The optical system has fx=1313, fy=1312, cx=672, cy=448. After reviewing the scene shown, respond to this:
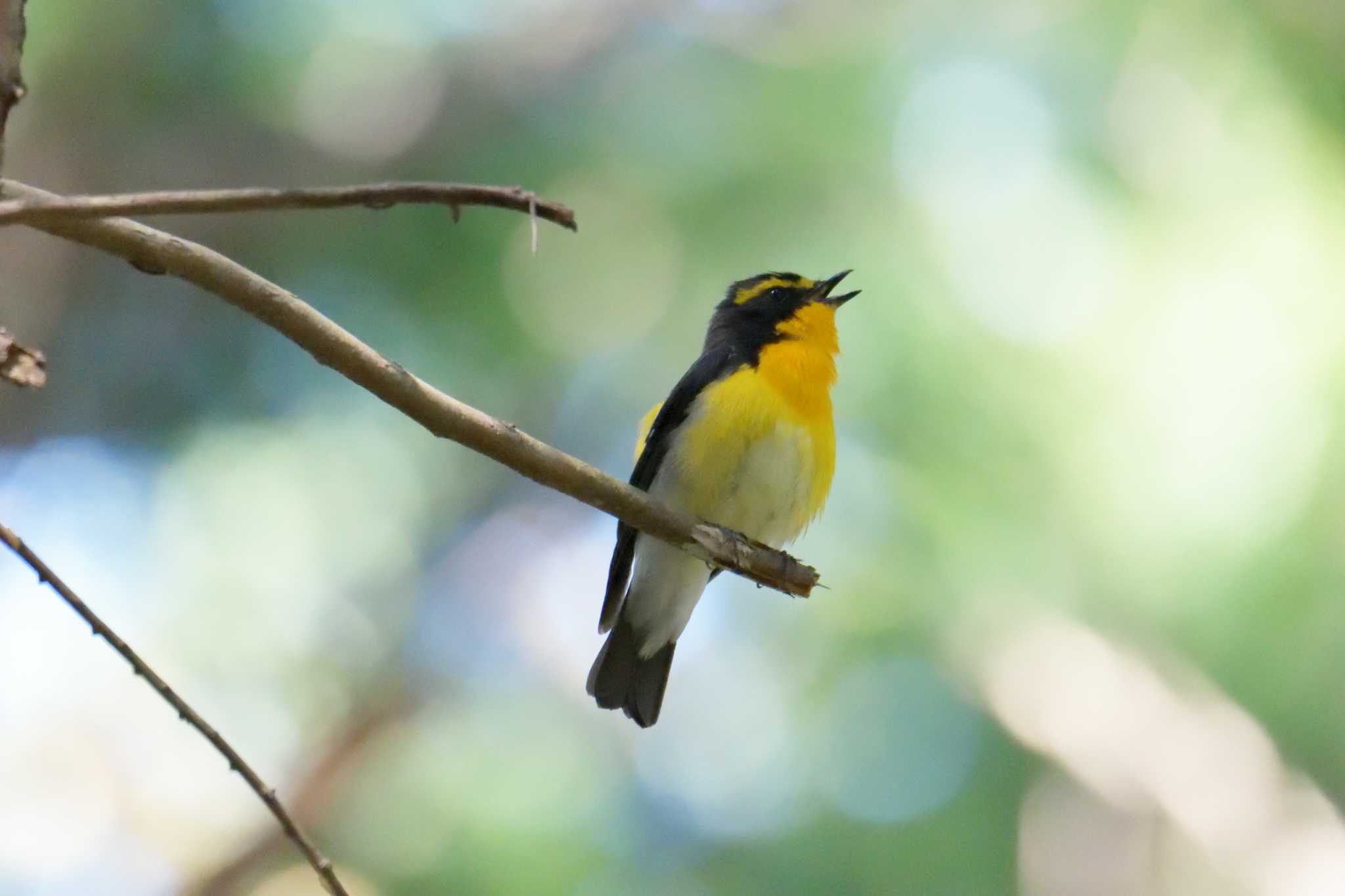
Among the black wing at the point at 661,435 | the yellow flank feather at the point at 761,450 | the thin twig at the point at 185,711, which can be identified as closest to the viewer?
the thin twig at the point at 185,711

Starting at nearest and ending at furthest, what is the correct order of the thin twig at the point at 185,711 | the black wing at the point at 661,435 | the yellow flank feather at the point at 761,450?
the thin twig at the point at 185,711 < the yellow flank feather at the point at 761,450 < the black wing at the point at 661,435

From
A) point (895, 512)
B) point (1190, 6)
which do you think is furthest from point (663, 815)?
point (1190, 6)

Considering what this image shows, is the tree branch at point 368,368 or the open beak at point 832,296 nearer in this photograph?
the tree branch at point 368,368

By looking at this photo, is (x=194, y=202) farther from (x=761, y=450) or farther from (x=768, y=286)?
(x=768, y=286)

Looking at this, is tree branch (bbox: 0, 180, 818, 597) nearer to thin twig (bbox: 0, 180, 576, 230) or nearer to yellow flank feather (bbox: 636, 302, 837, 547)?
thin twig (bbox: 0, 180, 576, 230)

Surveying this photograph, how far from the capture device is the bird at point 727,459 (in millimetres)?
3336

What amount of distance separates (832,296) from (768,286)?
7.8 inches

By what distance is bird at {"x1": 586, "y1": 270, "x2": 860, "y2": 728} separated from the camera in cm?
334

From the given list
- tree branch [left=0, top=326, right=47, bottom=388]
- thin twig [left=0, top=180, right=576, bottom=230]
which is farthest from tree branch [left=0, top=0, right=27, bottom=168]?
tree branch [left=0, top=326, right=47, bottom=388]

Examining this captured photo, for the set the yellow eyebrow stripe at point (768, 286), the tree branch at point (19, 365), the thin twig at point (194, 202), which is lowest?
the thin twig at point (194, 202)

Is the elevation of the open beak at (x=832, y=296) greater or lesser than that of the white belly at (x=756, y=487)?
greater

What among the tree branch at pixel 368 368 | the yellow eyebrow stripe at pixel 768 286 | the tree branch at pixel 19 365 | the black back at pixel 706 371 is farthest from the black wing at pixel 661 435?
the tree branch at pixel 19 365

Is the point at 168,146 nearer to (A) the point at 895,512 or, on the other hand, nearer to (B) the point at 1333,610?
(A) the point at 895,512

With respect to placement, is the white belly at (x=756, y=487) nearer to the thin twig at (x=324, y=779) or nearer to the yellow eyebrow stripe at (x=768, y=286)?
the yellow eyebrow stripe at (x=768, y=286)
